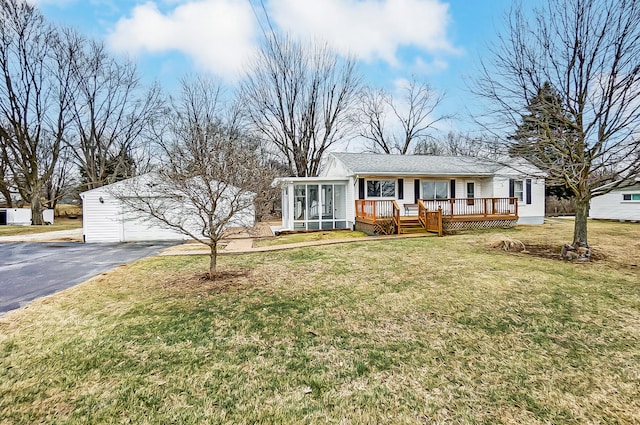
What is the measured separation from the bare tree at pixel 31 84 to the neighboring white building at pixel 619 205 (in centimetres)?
3804

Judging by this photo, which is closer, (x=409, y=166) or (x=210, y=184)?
(x=210, y=184)

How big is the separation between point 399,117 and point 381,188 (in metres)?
17.3

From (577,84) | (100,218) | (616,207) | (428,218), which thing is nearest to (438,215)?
(428,218)

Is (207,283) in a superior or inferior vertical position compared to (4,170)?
inferior

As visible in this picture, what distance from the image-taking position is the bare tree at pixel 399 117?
29.1 m

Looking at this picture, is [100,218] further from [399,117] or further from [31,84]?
[399,117]

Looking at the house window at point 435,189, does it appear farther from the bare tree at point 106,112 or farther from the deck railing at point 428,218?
the bare tree at point 106,112

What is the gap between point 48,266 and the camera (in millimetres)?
8539

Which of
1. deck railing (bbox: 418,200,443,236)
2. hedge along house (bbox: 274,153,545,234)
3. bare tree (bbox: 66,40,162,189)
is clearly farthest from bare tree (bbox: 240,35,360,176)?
deck railing (bbox: 418,200,443,236)

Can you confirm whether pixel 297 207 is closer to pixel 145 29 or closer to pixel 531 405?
pixel 145 29

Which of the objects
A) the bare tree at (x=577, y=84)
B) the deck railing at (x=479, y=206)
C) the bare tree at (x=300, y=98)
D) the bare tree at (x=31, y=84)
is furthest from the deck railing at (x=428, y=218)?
the bare tree at (x=31, y=84)

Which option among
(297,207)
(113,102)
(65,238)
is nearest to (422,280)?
(297,207)

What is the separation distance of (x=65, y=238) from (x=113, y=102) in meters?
16.7

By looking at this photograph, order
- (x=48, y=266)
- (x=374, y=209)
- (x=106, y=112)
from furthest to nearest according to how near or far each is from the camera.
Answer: (x=106, y=112)
(x=374, y=209)
(x=48, y=266)
